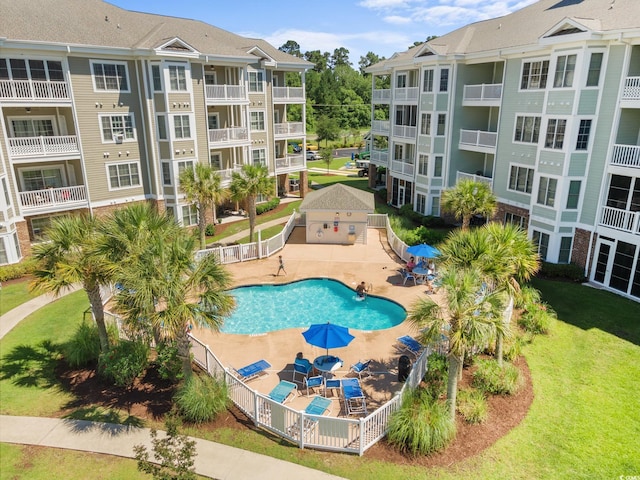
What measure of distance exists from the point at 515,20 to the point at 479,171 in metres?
11.2

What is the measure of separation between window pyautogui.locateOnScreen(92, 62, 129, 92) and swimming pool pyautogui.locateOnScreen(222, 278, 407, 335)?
17320 mm

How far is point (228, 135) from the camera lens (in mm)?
35375

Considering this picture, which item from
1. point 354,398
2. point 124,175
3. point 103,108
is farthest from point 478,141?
point 103,108

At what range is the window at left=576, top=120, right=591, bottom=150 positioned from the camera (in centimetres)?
2292

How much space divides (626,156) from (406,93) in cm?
1916

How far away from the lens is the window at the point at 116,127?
29625mm

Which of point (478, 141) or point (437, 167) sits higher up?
point (478, 141)

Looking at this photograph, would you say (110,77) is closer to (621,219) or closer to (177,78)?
(177,78)

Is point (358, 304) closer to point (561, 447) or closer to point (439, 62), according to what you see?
point (561, 447)

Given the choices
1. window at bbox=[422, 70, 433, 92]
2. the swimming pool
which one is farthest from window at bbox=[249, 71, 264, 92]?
the swimming pool

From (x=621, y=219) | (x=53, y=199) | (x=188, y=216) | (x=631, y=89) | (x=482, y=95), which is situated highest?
(x=482, y=95)

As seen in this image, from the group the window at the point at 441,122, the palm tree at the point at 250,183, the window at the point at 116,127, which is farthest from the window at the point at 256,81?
the window at the point at 441,122

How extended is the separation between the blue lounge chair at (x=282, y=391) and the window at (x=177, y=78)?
943 inches

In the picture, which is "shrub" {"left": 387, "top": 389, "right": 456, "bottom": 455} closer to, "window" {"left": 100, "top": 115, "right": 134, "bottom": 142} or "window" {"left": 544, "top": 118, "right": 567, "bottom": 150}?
"window" {"left": 544, "top": 118, "right": 567, "bottom": 150}
